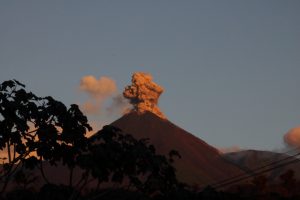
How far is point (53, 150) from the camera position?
12.1 m

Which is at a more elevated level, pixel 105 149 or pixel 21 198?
pixel 105 149

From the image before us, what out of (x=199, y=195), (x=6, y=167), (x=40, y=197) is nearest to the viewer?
(x=199, y=195)

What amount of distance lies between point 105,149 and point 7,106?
1.96 metres

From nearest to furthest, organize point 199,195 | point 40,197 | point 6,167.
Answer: point 199,195 → point 40,197 → point 6,167

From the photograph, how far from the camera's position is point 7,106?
38.6 ft

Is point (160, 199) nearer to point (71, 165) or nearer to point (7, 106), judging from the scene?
point (71, 165)

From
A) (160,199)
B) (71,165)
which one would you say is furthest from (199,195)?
(71,165)

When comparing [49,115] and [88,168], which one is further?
[49,115]

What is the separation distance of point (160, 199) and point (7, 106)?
3.19 metres

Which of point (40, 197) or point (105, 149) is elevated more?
point (105, 149)

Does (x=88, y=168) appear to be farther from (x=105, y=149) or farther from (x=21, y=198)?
(x=21, y=198)

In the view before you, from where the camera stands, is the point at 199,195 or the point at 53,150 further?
the point at 53,150

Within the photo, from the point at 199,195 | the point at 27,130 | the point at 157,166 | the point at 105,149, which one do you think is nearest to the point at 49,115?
the point at 27,130

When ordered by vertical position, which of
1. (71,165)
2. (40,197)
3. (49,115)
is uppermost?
(49,115)
